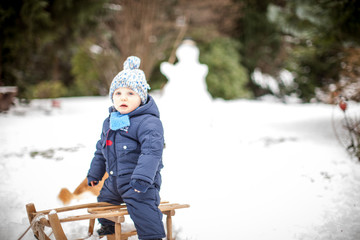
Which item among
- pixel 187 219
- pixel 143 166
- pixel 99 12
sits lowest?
pixel 187 219

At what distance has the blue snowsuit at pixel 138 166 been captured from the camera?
1.97 meters

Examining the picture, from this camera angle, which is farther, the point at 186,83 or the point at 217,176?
the point at 186,83

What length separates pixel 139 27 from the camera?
6590mm

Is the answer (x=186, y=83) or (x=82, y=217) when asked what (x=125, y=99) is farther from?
(x=186, y=83)

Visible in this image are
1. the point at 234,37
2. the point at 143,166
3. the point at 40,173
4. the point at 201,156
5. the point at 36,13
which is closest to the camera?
the point at 143,166

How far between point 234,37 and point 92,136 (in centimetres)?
1247

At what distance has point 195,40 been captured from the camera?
13.1m

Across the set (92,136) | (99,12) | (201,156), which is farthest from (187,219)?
(99,12)

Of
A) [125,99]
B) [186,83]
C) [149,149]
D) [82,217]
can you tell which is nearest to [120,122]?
[125,99]

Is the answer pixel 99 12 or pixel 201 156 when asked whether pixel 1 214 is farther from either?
pixel 99 12

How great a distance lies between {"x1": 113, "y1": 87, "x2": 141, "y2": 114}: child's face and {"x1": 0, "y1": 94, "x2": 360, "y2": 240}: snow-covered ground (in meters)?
1.11

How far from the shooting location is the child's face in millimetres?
2148

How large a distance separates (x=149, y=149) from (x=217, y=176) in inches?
77.5

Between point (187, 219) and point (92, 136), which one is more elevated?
point (92, 136)
